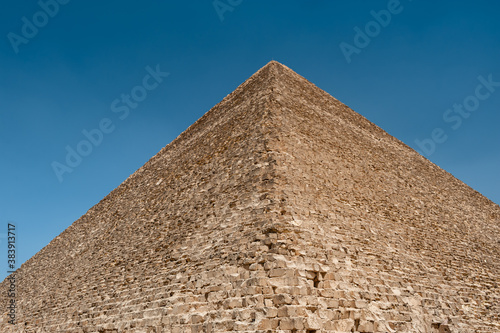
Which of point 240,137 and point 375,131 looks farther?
point 375,131

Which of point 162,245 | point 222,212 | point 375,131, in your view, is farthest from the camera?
point 375,131

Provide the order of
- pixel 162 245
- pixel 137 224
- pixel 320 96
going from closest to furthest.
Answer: pixel 162 245, pixel 137 224, pixel 320 96

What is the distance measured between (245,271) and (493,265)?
1278 cm

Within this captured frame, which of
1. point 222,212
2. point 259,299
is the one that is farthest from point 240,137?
point 259,299

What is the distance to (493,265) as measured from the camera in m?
14.7

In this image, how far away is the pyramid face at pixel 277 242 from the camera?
7027 mm

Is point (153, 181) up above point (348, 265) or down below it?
above

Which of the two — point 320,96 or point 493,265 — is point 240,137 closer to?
point 320,96

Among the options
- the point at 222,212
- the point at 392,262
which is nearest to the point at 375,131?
the point at 392,262

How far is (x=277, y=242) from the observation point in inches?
286

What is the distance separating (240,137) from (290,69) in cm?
810

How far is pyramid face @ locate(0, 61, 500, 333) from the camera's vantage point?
277 inches

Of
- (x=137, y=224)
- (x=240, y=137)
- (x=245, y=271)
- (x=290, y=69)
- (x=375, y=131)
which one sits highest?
(x=290, y=69)

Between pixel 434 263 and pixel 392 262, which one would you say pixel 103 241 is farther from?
pixel 434 263
